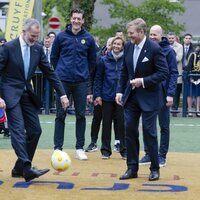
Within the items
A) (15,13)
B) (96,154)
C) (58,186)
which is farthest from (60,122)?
(15,13)

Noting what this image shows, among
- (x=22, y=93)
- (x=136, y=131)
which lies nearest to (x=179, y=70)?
(x=136, y=131)

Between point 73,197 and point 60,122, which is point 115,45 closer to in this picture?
point 60,122

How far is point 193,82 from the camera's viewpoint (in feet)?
62.3

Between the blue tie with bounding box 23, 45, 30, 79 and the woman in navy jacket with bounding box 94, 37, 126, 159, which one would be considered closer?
the blue tie with bounding box 23, 45, 30, 79

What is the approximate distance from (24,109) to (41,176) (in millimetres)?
940

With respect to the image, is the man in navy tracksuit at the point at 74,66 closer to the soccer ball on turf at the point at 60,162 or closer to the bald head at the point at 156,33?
the bald head at the point at 156,33

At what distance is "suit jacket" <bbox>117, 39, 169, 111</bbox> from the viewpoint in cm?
940

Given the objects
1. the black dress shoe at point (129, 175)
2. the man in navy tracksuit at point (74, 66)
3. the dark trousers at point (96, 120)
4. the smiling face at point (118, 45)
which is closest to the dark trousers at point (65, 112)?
the man in navy tracksuit at point (74, 66)

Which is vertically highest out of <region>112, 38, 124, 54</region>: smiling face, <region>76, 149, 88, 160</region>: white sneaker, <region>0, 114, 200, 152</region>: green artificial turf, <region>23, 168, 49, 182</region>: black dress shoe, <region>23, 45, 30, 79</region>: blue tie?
<region>112, 38, 124, 54</region>: smiling face

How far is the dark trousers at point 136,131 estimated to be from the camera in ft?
31.2

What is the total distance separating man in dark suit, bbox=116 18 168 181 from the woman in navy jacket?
1.94 metres

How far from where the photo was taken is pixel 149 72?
9484 millimetres

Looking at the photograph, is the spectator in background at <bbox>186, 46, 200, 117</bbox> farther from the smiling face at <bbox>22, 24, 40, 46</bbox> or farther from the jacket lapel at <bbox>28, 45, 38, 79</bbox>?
the smiling face at <bbox>22, 24, 40, 46</bbox>

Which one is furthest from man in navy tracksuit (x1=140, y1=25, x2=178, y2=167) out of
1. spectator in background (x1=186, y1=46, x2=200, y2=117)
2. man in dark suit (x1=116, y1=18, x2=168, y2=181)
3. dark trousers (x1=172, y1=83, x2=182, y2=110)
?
dark trousers (x1=172, y1=83, x2=182, y2=110)
